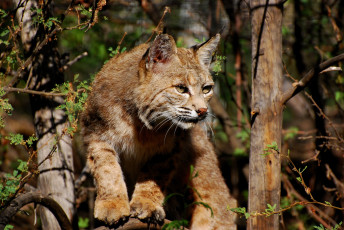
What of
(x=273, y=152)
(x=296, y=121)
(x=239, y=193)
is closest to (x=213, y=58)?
(x=273, y=152)

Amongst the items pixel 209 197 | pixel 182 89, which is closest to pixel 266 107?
pixel 182 89

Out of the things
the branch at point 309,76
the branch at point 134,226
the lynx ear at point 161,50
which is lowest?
the branch at point 134,226

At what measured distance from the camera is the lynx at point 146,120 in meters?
3.29

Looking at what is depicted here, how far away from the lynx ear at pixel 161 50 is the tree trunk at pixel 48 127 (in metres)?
0.92

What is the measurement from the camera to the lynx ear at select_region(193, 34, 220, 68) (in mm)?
3523

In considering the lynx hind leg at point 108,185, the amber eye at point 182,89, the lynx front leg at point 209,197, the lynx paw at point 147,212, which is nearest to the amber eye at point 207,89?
the amber eye at point 182,89

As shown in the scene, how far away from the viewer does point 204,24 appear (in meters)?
5.51

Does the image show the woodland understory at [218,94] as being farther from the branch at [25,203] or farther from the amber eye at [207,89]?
the amber eye at [207,89]

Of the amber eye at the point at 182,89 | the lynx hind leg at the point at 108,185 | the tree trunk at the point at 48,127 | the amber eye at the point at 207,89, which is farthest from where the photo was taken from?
the tree trunk at the point at 48,127

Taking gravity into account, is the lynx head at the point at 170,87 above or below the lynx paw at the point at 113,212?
above

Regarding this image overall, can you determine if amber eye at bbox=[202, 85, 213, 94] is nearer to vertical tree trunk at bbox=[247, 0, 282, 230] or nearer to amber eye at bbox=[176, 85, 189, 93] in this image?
amber eye at bbox=[176, 85, 189, 93]

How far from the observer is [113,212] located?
304cm

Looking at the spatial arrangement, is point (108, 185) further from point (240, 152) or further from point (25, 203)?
point (240, 152)

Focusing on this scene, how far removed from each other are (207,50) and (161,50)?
0.42m
